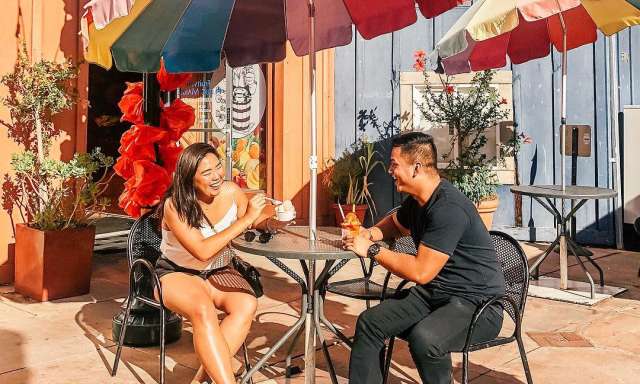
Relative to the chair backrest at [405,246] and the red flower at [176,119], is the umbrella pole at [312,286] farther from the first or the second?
the red flower at [176,119]

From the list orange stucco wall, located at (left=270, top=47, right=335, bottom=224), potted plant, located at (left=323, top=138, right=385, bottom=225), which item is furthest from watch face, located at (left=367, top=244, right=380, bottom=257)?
orange stucco wall, located at (left=270, top=47, right=335, bottom=224)

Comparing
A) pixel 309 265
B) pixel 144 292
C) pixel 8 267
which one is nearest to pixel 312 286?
pixel 309 265

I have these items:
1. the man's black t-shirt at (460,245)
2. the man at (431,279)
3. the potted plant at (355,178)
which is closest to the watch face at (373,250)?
the man at (431,279)

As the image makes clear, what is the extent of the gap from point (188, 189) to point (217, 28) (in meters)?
0.85

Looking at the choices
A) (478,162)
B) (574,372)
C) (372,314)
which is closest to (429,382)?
(372,314)

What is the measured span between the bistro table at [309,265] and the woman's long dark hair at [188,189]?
247 mm

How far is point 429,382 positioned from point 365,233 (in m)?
0.84

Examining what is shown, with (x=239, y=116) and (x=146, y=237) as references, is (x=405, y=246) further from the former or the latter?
(x=239, y=116)

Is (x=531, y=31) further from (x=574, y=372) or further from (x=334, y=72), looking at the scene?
(x=574, y=372)

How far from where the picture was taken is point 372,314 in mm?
2809

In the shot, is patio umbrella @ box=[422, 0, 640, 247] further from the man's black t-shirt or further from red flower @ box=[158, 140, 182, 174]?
red flower @ box=[158, 140, 182, 174]

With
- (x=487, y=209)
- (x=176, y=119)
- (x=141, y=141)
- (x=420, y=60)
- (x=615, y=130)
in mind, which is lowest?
(x=487, y=209)

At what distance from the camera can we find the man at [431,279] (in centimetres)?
264

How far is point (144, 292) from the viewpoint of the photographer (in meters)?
3.64
